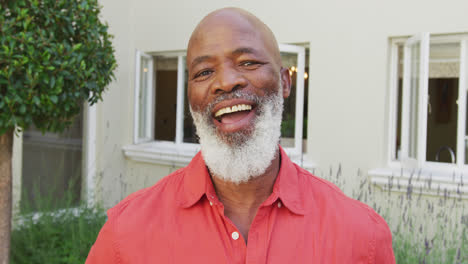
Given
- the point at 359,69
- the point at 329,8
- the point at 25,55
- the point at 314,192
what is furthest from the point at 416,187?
the point at 25,55

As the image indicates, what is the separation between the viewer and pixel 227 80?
141 cm

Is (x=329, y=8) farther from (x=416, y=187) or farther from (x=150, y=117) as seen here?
(x=150, y=117)

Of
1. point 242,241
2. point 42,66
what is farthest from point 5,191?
point 242,241

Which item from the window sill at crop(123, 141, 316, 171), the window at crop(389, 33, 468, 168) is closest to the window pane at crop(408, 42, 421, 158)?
the window at crop(389, 33, 468, 168)

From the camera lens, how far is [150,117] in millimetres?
7137

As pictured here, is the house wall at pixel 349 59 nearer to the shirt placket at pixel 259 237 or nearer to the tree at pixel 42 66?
the tree at pixel 42 66

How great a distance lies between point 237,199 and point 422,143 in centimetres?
371

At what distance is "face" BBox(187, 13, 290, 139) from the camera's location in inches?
56.2

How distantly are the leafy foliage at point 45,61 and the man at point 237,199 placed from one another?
1.96 metres

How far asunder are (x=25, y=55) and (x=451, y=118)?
748cm

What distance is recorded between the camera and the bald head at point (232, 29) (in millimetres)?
1460

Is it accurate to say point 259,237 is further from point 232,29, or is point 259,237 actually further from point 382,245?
point 232,29

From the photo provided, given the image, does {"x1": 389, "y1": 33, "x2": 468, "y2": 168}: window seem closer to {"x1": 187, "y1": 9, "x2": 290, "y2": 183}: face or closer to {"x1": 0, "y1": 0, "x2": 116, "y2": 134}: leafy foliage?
{"x1": 0, "y1": 0, "x2": 116, "y2": 134}: leafy foliage

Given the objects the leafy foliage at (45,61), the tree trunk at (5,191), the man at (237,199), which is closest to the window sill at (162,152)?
the leafy foliage at (45,61)
